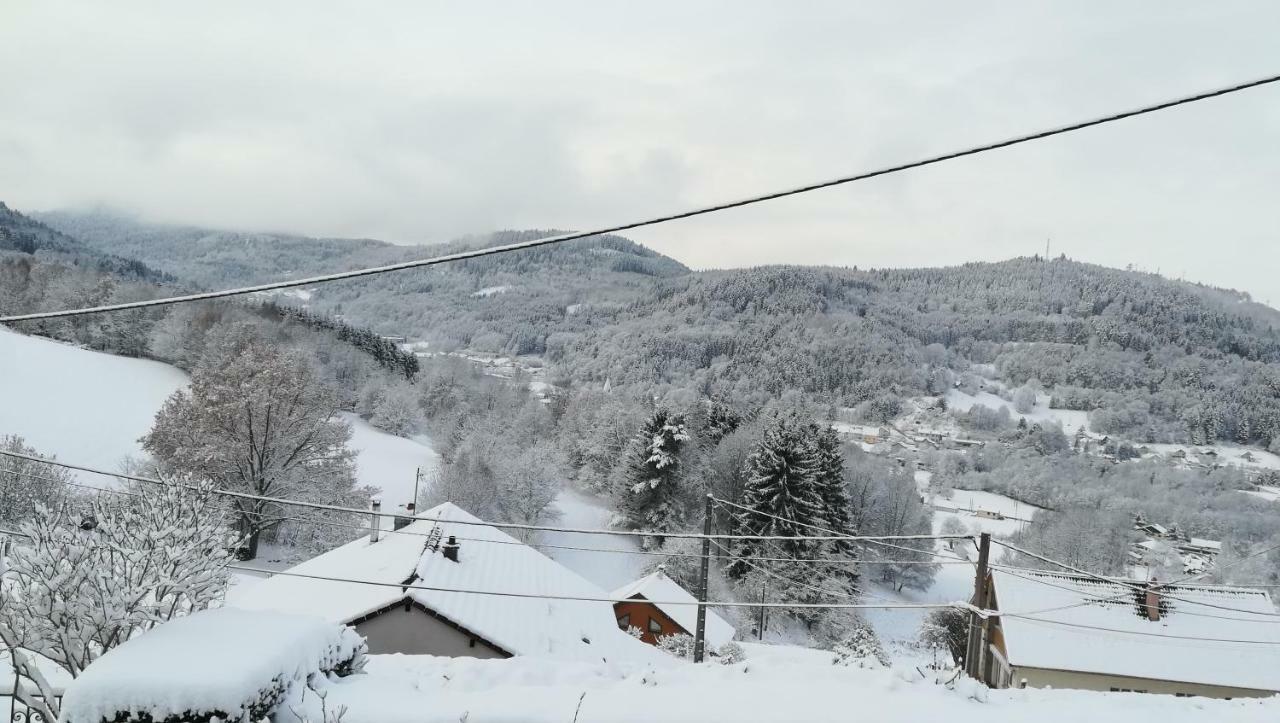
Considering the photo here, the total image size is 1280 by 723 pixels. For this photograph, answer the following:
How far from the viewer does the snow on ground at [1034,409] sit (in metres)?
95.3

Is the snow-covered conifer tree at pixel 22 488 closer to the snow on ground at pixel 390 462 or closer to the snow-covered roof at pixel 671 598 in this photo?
the snow on ground at pixel 390 462

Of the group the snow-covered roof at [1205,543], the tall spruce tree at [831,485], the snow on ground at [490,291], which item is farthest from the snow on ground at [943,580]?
the snow on ground at [490,291]

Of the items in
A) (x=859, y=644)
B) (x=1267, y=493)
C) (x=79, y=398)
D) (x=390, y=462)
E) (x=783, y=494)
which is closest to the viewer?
(x=859, y=644)

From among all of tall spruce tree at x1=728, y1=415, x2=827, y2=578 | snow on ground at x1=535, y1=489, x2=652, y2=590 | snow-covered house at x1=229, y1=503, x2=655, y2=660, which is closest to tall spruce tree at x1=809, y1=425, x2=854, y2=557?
tall spruce tree at x1=728, y1=415, x2=827, y2=578

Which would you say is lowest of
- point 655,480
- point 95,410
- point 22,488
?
point 655,480

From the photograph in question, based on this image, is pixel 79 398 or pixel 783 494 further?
pixel 79 398

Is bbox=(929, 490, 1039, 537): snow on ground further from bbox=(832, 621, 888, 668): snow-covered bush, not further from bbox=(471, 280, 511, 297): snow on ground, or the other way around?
bbox=(471, 280, 511, 297): snow on ground

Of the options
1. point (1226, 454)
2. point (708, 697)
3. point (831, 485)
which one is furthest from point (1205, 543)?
point (708, 697)

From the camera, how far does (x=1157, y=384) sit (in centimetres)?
9762

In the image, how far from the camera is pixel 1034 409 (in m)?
102

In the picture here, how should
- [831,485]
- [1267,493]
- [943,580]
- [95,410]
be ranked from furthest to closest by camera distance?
[1267,493] < [943,580] < [95,410] < [831,485]

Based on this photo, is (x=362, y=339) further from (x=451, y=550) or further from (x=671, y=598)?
(x=451, y=550)

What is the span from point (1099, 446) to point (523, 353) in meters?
83.8

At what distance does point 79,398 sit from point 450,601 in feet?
125
